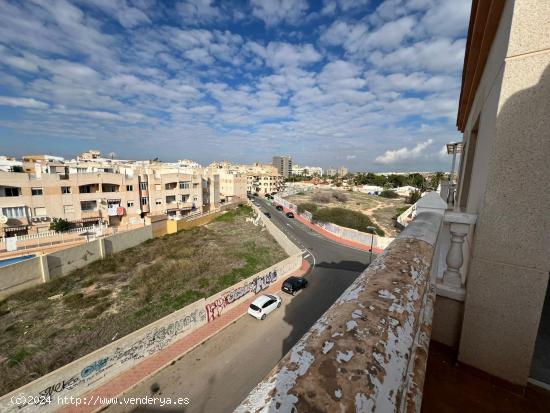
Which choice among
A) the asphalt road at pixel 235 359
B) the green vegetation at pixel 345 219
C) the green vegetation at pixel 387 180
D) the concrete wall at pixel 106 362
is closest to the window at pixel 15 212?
the concrete wall at pixel 106 362

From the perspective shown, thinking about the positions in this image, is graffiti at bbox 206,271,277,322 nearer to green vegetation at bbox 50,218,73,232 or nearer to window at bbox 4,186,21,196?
green vegetation at bbox 50,218,73,232

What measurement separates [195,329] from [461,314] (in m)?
12.2

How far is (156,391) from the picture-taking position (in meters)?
9.03

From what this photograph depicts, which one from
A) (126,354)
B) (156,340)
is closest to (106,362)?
(126,354)

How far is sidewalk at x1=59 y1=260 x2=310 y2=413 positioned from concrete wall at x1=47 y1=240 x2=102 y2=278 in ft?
39.6

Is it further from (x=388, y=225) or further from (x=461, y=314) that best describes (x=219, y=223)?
(x=461, y=314)

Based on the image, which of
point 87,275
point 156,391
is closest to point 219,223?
point 87,275

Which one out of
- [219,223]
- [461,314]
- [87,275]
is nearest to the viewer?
[461,314]

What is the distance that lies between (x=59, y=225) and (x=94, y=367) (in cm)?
2072

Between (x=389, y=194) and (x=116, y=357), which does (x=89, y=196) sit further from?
(x=389, y=194)

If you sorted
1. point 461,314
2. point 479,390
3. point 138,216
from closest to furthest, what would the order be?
point 479,390 → point 461,314 → point 138,216

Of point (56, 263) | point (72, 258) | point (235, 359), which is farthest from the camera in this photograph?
point (72, 258)

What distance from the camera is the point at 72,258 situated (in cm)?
1802

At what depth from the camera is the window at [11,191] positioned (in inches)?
877
